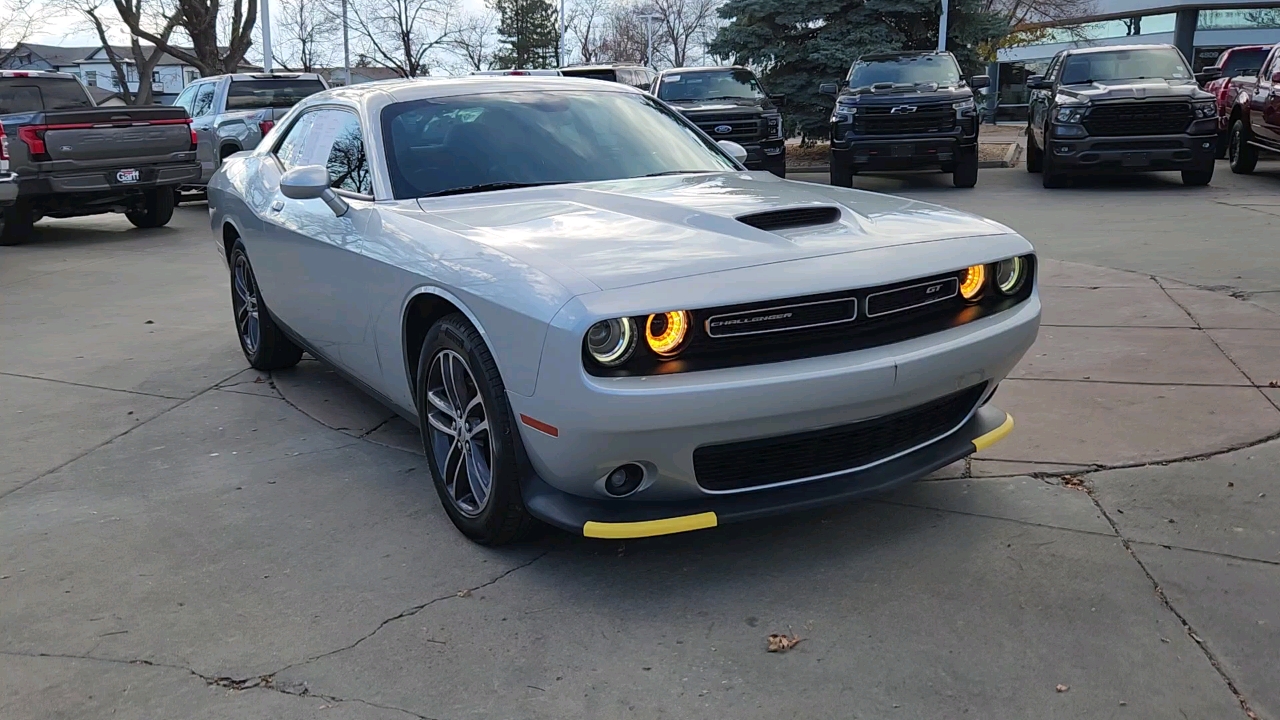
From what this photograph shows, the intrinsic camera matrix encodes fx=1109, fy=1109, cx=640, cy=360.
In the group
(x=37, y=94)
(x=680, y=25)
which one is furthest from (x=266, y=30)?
(x=680, y=25)

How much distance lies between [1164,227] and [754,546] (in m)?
8.43

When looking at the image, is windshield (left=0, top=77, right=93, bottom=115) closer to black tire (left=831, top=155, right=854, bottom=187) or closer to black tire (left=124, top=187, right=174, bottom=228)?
black tire (left=124, top=187, right=174, bottom=228)

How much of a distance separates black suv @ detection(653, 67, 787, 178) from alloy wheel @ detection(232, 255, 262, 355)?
9.29 m

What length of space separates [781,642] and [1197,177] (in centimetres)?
1326

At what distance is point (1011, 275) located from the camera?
3793 mm

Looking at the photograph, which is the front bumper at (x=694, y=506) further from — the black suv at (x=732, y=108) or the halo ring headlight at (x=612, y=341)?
the black suv at (x=732, y=108)

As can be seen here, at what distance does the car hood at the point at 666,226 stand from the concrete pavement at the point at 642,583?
99cm

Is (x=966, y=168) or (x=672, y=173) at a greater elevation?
(x=672, y=173)

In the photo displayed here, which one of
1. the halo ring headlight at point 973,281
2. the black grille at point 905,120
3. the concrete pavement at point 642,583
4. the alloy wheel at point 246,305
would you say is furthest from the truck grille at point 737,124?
the halo ring headlight at point 973,281

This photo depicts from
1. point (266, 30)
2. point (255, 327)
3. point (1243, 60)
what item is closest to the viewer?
point (255, 327)

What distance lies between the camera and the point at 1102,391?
17.2ft

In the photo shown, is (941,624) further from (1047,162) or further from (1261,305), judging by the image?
(1047,162)

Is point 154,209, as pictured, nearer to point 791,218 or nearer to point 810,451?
point 791,218

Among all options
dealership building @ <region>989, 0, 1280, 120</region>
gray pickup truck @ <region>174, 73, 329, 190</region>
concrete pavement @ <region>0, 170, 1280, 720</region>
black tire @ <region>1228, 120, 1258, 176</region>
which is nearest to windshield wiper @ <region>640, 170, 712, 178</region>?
concrete pavement @ <region>0, 170, 1280, 720</region>
